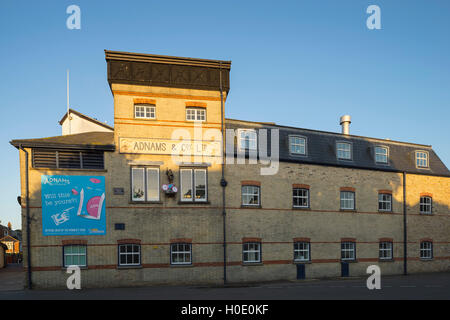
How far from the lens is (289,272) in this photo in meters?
18.5

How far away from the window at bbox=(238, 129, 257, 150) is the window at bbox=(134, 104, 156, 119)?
543cm

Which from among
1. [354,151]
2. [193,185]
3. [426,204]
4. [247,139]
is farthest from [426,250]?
[193,185]

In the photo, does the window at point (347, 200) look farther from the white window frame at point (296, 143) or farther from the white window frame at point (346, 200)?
the white window frame at point (296, 143)

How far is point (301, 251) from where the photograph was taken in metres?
19.0

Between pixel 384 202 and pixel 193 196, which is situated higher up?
pixel 193 196

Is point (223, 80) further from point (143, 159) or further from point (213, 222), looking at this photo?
point (213, 222)

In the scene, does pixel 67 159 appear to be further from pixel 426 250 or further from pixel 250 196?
pixel 426 250

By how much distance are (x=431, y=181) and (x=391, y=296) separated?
45.4 ft

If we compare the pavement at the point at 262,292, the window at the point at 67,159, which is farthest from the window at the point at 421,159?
the window at the point at 67,159

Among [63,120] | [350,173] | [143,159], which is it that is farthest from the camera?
[63,120]

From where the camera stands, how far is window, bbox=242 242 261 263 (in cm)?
1777

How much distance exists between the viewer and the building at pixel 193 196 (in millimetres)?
15594

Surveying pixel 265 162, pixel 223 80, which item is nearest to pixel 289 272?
pixel 265 162

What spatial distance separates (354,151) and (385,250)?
7424mm
